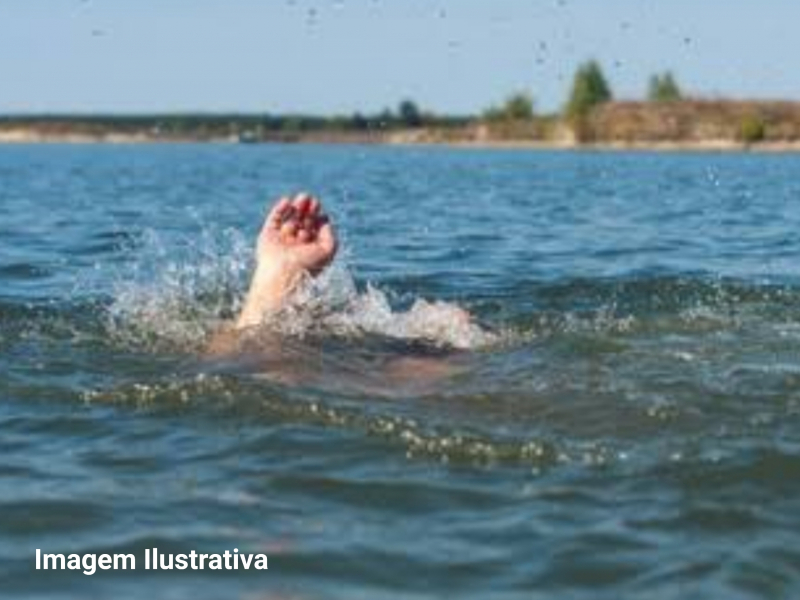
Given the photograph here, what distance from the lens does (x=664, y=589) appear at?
5.09 metres

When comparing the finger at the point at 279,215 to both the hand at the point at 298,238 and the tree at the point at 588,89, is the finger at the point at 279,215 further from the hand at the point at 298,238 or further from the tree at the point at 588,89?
the tree at the point at 588,89

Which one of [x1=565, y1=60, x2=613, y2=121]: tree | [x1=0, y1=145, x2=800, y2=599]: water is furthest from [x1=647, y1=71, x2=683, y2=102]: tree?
[x1=0, y1=145, x2=800, y2=599]: water

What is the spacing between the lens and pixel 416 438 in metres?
6.88

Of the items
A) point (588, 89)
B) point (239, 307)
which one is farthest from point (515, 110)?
point (239, 307)

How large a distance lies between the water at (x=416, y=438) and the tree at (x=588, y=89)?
353ft

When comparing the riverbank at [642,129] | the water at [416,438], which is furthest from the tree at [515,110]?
the water at [416,438]

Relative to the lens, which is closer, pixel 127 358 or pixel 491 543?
pixel 491 543

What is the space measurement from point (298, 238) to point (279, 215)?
7.5 inches

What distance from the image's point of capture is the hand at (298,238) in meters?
9.59

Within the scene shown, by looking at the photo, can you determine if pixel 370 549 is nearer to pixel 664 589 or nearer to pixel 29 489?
pixel 664 589

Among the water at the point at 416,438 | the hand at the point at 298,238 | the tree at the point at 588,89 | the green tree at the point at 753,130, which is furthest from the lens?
the tree at the point at 588,89

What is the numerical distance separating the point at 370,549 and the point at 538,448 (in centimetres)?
136

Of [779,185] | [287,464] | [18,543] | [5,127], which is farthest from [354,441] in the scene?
[5,127]

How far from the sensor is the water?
532 cm
